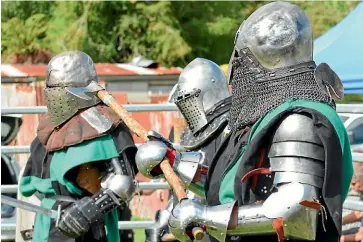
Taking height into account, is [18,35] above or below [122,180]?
below

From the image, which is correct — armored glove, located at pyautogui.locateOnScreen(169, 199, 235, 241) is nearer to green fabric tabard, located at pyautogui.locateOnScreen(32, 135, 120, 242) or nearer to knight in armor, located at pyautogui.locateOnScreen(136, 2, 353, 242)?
knight in armor, located at pyautogui.locateOnScreen(136, 2, 353, 242)

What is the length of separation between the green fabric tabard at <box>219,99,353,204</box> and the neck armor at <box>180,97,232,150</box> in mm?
1871

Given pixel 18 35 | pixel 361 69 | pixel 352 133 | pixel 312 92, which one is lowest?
pixel 18 35

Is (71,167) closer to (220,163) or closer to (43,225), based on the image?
(43,225)

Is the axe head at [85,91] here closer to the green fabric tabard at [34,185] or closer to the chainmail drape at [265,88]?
the green fabric tabard at [34,185]

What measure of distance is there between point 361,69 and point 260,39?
11.4 ft

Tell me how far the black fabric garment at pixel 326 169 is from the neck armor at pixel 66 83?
2.24m

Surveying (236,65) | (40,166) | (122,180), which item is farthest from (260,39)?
(40,166)

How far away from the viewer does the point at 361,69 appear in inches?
267

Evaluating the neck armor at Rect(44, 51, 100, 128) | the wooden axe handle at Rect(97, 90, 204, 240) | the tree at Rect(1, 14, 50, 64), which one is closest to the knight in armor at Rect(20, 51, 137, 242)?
the neck armor at Rect(44, 51, 100, 128)

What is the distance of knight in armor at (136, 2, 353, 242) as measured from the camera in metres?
3.17

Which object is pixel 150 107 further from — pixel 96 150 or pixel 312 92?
pixel 312 92

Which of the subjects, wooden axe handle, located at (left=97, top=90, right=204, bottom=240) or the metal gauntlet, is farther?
the metal gauntlet

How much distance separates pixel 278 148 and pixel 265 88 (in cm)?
30
